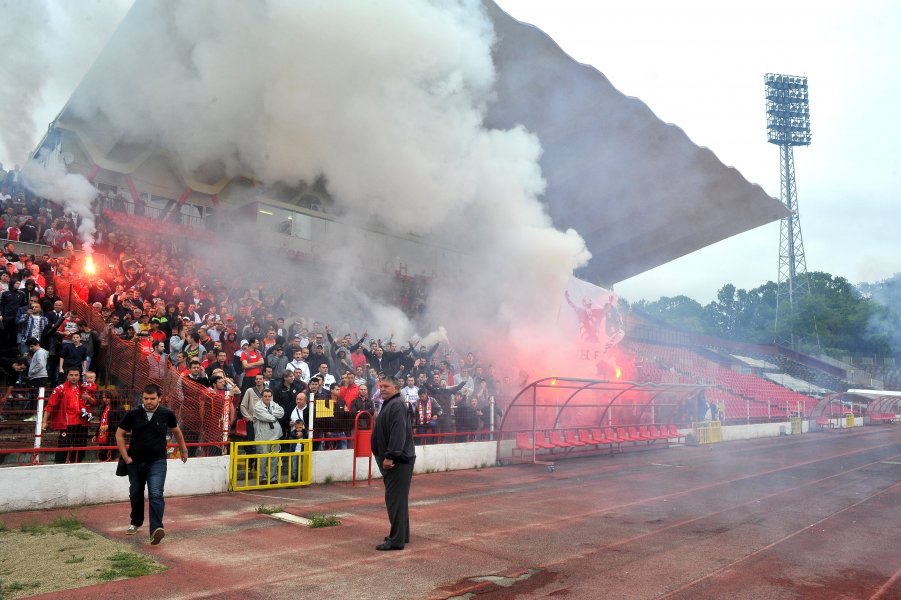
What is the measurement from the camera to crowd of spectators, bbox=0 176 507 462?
27.8 ft

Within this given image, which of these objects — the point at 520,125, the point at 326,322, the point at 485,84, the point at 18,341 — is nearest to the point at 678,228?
the point at 520,125

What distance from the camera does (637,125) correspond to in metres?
20.6

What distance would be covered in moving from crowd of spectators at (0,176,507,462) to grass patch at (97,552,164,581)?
3042mm

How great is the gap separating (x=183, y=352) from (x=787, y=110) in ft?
169

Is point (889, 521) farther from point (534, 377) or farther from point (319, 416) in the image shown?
point (534, 377)

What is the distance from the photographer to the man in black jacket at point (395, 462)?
5250 mm

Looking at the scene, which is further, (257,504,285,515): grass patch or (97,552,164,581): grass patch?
(257,504,285,515): grass patch

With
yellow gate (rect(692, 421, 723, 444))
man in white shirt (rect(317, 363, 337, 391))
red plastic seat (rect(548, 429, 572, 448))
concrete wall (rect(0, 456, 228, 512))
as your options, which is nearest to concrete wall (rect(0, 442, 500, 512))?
concrete wall (rect(0, 456, 228, 512))

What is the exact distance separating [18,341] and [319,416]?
14.5 ft

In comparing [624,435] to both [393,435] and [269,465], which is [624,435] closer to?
[269,465]

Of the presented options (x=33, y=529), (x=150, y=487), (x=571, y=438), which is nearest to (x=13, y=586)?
(x=150, y=487)

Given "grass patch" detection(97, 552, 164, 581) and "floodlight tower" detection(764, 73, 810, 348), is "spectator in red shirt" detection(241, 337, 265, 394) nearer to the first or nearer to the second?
"grass patch" detection(97, 552, 164, 581)

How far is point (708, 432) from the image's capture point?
727 inches

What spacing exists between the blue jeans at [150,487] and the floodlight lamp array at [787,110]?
5323cm
